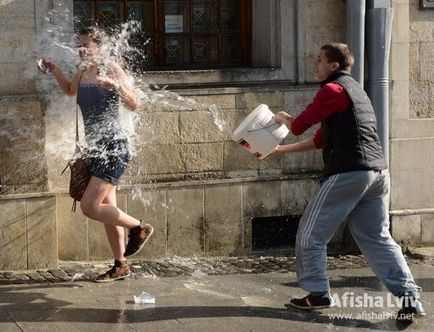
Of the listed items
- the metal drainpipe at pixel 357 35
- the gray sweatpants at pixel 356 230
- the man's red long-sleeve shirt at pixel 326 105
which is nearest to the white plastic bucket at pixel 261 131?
the man's red long-sleeve shirt at pixel 326 105

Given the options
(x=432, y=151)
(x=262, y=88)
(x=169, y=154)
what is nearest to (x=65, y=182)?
(x=169, y=154)

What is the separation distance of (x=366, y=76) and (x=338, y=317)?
3063 millimetres

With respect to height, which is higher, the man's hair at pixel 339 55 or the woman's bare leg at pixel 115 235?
the man's hair at pixel 339 55

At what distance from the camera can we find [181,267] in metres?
8.40

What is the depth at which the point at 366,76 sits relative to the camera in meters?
9.17

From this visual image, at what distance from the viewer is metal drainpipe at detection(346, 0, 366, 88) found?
350 inches

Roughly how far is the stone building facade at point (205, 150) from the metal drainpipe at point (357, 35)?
0.76 ft

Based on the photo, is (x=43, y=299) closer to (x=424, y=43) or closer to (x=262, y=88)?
(x=262, y=88)

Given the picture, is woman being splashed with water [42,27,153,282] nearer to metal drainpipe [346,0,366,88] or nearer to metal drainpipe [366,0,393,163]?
metal drainpipe [346,0,366,88]

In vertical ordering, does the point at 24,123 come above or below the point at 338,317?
above

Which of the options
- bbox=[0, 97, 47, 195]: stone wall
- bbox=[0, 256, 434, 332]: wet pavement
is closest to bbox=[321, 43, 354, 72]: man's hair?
bbox=[0, 256, 434, 332]: wet pavement

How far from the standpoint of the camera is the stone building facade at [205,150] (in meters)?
7.97

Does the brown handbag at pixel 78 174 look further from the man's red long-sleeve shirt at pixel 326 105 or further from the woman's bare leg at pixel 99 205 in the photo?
the man's red long-sleeve shirt at pixel 326 105

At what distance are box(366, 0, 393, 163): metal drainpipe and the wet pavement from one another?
1.35 meters
